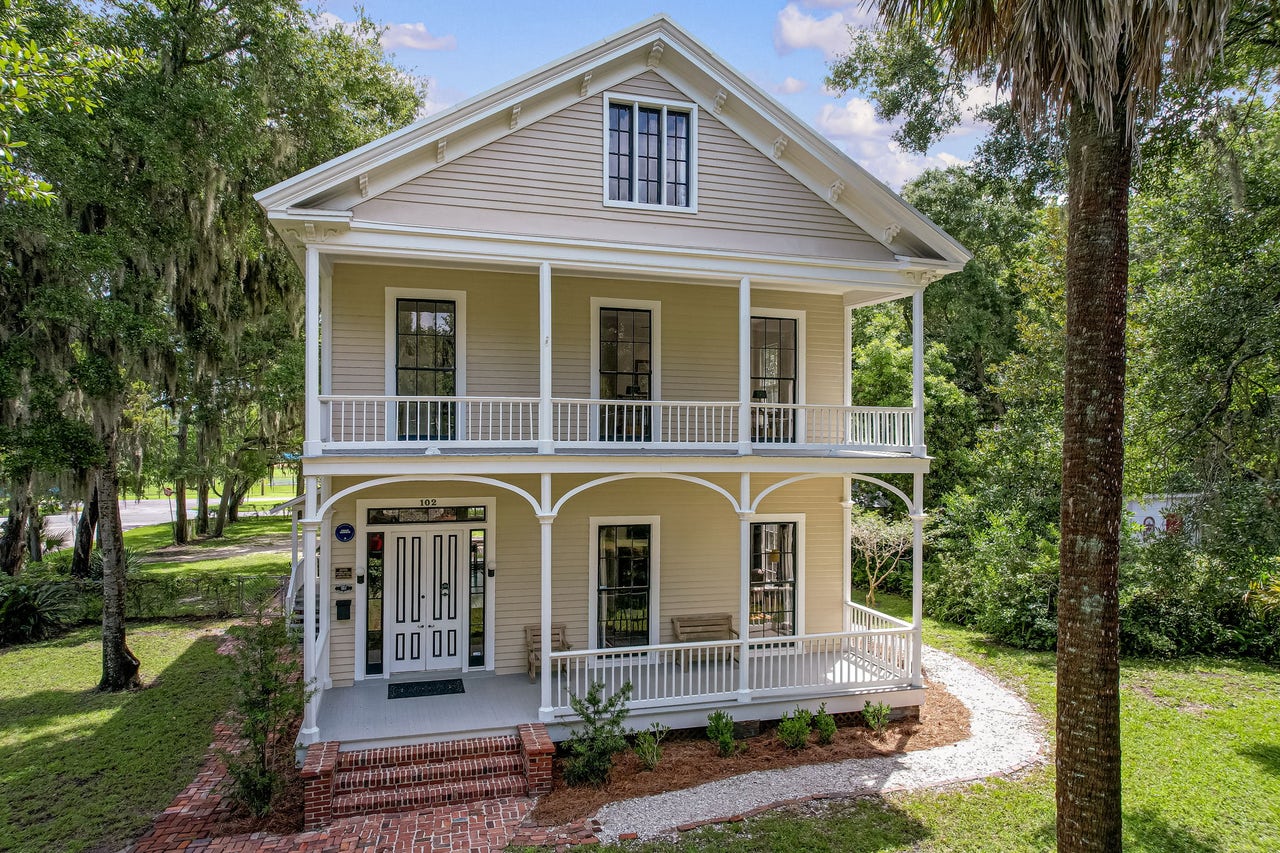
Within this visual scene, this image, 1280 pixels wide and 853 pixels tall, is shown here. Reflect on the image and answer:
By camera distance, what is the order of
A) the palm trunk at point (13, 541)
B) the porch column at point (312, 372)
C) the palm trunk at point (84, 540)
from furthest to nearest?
the palm trunk at point (84, 540)
the palm trunk at point (13, 541)
the porch column at point (312, 372)

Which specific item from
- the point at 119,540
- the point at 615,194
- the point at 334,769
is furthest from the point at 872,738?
the point at 119,540

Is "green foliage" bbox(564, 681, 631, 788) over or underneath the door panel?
underneath

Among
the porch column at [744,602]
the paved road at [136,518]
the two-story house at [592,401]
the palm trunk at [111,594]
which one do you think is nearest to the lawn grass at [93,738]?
the palm trunk at [111,594]

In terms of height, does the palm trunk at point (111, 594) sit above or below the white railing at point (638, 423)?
below

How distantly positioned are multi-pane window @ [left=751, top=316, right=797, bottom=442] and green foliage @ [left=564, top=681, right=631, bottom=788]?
16.8ft

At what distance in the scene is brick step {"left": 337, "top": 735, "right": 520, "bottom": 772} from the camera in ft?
25.8

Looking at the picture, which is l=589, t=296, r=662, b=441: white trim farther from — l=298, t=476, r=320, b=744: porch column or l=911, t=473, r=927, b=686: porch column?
l=298, t=476, r=320, b=744: porch column

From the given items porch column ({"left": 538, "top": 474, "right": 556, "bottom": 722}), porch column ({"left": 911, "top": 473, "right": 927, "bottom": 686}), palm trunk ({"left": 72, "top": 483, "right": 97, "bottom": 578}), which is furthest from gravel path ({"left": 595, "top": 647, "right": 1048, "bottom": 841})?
palm trunk ({"left": 72, "top": 483, "right": 97, "bottom": 578})

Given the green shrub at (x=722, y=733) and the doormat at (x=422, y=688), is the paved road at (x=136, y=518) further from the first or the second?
the green shrub at (x=722, y=733)

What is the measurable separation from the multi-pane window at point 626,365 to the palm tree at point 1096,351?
249 inches

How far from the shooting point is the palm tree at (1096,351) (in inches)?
214

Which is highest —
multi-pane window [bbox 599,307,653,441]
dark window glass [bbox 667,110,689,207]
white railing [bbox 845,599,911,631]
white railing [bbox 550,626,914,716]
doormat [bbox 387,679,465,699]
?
dark window glass [bbox 667,110,689,207]

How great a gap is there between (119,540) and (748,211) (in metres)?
10.8

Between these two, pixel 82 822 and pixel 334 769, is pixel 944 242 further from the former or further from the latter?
pixel 82 822
